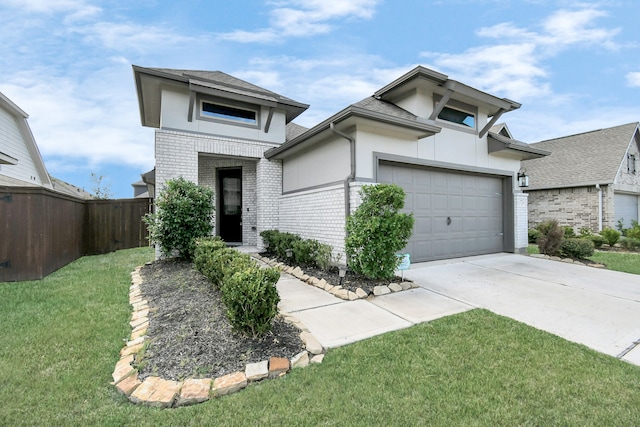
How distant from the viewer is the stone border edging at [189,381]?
2105 mm

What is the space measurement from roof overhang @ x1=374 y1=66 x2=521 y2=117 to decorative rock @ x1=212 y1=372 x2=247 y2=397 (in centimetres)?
694

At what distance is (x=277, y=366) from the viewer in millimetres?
2479

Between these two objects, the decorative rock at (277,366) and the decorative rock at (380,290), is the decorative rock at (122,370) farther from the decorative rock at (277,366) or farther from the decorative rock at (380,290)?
the decorative rock at (380,290)

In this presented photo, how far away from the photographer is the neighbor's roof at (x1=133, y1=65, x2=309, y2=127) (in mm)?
7449

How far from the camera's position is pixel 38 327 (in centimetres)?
336

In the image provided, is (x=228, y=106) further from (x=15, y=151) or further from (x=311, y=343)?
(x=15, y=151)

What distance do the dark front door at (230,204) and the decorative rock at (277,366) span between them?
25.1 feet

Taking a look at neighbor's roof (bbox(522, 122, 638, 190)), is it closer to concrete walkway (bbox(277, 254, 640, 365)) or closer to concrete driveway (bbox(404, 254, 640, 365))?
concrete driveway (bbox(404, 254, 640, 365))

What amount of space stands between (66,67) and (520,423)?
48.3 ft

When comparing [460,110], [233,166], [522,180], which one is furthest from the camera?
[233,166]

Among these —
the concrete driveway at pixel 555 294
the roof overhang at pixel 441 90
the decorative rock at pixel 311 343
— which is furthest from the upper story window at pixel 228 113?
the decorative rock at pixel 311 343

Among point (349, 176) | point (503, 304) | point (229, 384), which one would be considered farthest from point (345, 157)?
point (229, 384)

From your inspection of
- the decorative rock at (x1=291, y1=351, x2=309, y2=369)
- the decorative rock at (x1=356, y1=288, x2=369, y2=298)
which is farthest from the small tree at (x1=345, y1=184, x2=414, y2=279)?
the decorative rock at (x1=291, y1=351, x2=309, y2=369)

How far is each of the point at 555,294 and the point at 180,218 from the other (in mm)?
7482
